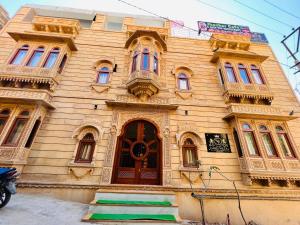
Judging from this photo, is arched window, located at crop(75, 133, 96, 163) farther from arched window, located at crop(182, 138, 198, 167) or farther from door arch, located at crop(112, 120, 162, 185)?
arched window, located at crop(182, 138, 198, 167)

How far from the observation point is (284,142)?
307 inches

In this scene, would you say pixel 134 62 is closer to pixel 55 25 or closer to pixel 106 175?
pixel 55 25

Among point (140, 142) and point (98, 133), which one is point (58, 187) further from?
point (140, 142)

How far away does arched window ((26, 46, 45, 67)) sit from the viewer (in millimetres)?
8455

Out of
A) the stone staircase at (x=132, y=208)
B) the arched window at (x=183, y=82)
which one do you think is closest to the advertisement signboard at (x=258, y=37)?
the arched window at (x=183, y=82)

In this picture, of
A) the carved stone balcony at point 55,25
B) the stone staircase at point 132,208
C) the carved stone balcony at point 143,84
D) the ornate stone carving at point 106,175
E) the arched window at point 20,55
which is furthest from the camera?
the carved stone balcony at point 55,25

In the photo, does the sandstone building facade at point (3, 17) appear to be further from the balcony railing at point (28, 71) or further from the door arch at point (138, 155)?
the door arch at point (138, 155)

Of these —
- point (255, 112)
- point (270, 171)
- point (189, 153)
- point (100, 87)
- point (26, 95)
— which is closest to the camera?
point (270, 171)

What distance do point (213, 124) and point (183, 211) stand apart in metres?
4.57

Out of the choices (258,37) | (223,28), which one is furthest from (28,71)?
(258,37)

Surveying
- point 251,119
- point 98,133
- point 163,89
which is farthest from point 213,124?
point 98,133

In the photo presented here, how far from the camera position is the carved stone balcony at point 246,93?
8.54 metres

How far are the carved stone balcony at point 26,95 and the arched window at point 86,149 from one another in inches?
101

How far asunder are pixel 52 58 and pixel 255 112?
12.0 m
